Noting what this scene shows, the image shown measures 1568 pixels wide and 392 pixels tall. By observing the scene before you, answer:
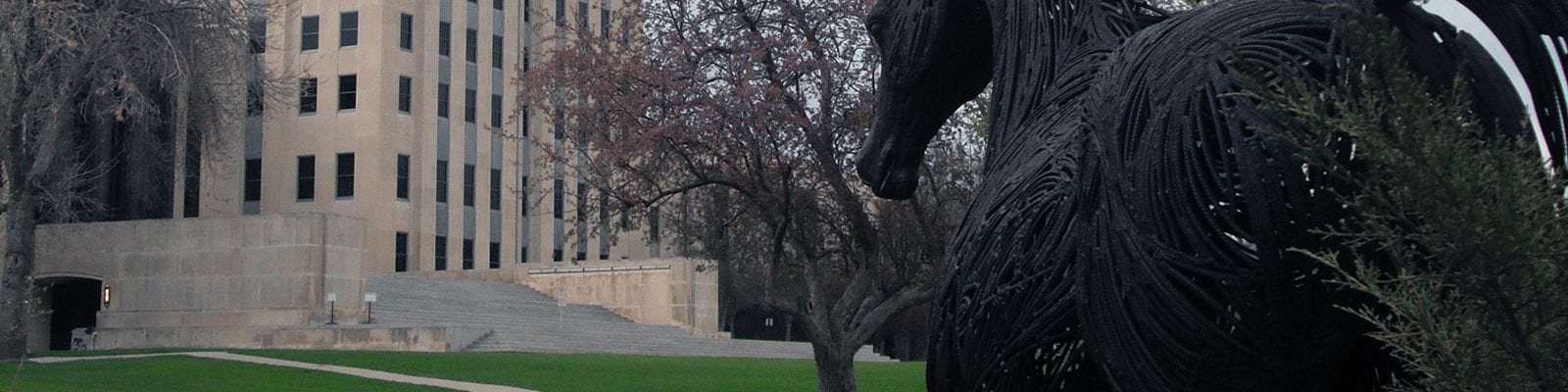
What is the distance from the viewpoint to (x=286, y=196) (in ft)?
179

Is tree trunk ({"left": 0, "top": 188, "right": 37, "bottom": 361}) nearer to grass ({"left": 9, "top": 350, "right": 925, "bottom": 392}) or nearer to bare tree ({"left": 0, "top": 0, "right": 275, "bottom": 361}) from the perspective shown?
bare tree ({"left": 0, "top": 0, "right": 275, "bottom": 361})

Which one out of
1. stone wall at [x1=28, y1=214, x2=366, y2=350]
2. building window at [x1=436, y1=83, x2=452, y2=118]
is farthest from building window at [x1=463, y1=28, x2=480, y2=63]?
stone wall at [x1=28, y1=214, x2=366, y2=350]

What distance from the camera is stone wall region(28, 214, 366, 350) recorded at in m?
35.2

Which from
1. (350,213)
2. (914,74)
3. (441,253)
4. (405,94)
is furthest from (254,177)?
(914,74)

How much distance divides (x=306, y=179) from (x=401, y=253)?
4.03 m

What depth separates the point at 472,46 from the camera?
59.2m

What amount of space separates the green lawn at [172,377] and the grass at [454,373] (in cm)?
1

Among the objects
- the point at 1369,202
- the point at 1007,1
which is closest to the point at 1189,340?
the point at 1369,202

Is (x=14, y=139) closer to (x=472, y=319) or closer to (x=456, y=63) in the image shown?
(x=472, y=319)

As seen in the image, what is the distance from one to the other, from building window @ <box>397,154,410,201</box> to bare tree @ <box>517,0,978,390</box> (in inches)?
1483

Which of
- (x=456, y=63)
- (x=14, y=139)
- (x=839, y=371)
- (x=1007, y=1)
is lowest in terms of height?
(x=839, y=371)

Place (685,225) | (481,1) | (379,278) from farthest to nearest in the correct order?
(481,1), (379,278), (685,225)

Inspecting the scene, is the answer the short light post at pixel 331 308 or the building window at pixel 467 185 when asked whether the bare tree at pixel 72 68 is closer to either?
the short light post at pixel 331 308

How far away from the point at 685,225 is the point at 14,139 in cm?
1446
